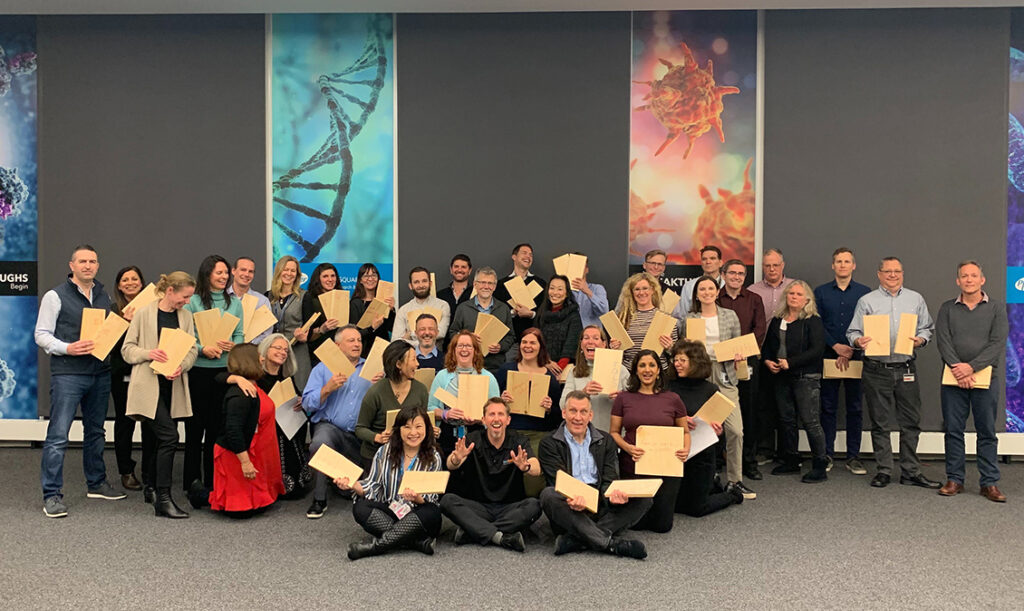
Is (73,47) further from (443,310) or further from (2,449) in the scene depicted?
(443,310)

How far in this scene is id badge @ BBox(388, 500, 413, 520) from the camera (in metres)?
4.32

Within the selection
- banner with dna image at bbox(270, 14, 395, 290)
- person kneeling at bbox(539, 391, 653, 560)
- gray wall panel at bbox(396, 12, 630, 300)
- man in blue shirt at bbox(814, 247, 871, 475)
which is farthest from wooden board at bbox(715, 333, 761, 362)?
banner with dna image at bbox(270, 14, 395, 290)

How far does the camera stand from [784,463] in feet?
20.3

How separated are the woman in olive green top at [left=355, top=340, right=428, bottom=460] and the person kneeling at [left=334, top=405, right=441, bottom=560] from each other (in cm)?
41

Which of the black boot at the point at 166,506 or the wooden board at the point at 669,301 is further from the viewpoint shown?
the wooden board at the point at 669,301

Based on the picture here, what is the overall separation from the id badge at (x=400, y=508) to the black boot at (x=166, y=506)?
4.49 feet

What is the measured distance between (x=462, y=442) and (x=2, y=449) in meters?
4.61

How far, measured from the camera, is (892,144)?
679 centimetres

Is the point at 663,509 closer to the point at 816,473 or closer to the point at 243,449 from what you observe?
the point at 816,473

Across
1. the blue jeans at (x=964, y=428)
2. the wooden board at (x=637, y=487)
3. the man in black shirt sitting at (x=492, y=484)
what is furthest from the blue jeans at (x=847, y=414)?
the man in black shirt sitting at (x=492, y=484)

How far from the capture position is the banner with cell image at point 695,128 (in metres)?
6.90

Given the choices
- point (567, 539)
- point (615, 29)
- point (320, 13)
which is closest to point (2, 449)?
point (320, 13)

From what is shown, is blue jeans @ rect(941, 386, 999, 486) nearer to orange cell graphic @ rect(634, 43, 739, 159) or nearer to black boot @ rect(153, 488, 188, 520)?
orange cell graphic @ rect(634, 43, 739, 159)

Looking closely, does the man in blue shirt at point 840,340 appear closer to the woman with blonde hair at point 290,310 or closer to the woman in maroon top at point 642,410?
the woman in maroon top at point 642,410
